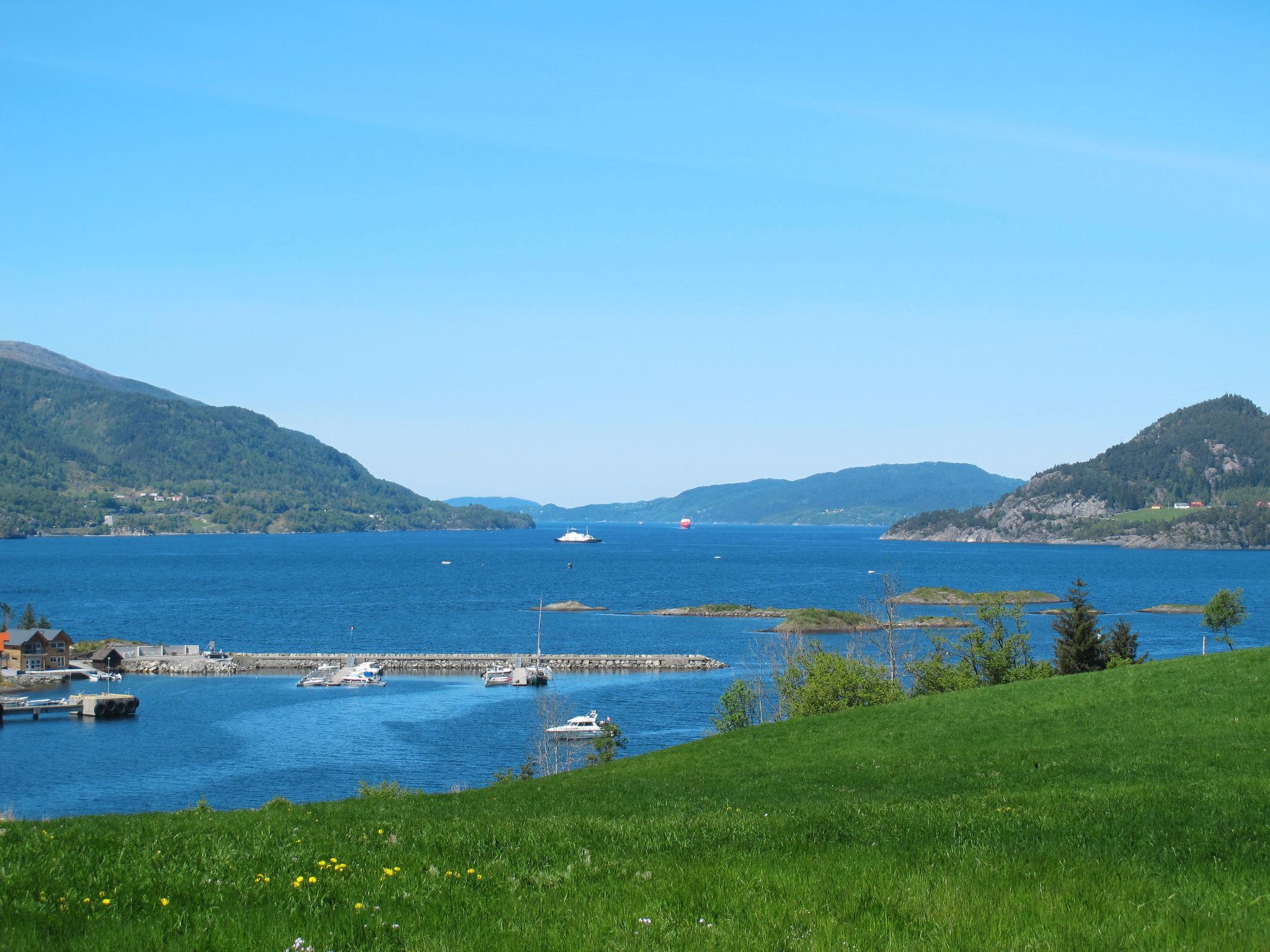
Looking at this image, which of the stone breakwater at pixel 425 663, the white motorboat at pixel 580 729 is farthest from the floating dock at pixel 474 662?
the white motorboat at pixel 580 729

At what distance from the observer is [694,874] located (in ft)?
→ 32.7

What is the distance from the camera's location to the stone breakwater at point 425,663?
107750 mm

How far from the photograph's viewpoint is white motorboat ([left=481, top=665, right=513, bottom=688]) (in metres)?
99.1

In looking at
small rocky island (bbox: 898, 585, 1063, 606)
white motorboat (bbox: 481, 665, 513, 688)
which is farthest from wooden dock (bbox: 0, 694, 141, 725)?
small rocky island (bbox: 898, 585, 1063, 606)

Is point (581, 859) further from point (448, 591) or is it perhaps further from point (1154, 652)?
point (448, 591)

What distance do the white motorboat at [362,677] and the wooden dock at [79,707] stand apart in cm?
1865

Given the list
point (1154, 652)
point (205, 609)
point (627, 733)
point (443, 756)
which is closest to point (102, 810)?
point (443, 756)

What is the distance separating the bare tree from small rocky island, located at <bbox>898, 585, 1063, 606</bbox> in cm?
253

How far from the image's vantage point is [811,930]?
26.3ft

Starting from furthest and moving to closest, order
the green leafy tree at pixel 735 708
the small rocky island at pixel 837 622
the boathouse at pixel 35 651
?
the small rocky island at pixel 837 622, the boathouse at pixel 35 651, the green leafy tree at pixel 735 708

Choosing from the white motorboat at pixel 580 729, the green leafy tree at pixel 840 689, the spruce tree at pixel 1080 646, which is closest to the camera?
the green leafy tree at pixel 840 689

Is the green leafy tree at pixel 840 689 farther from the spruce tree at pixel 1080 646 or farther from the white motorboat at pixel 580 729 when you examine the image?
the white motorboat at pixel 580 729

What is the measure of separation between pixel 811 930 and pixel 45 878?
717 centimetres

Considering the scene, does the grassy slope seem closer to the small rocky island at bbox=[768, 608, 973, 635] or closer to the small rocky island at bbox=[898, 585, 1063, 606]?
the small rocky island at bbox=[768, 608, 973, 635]
